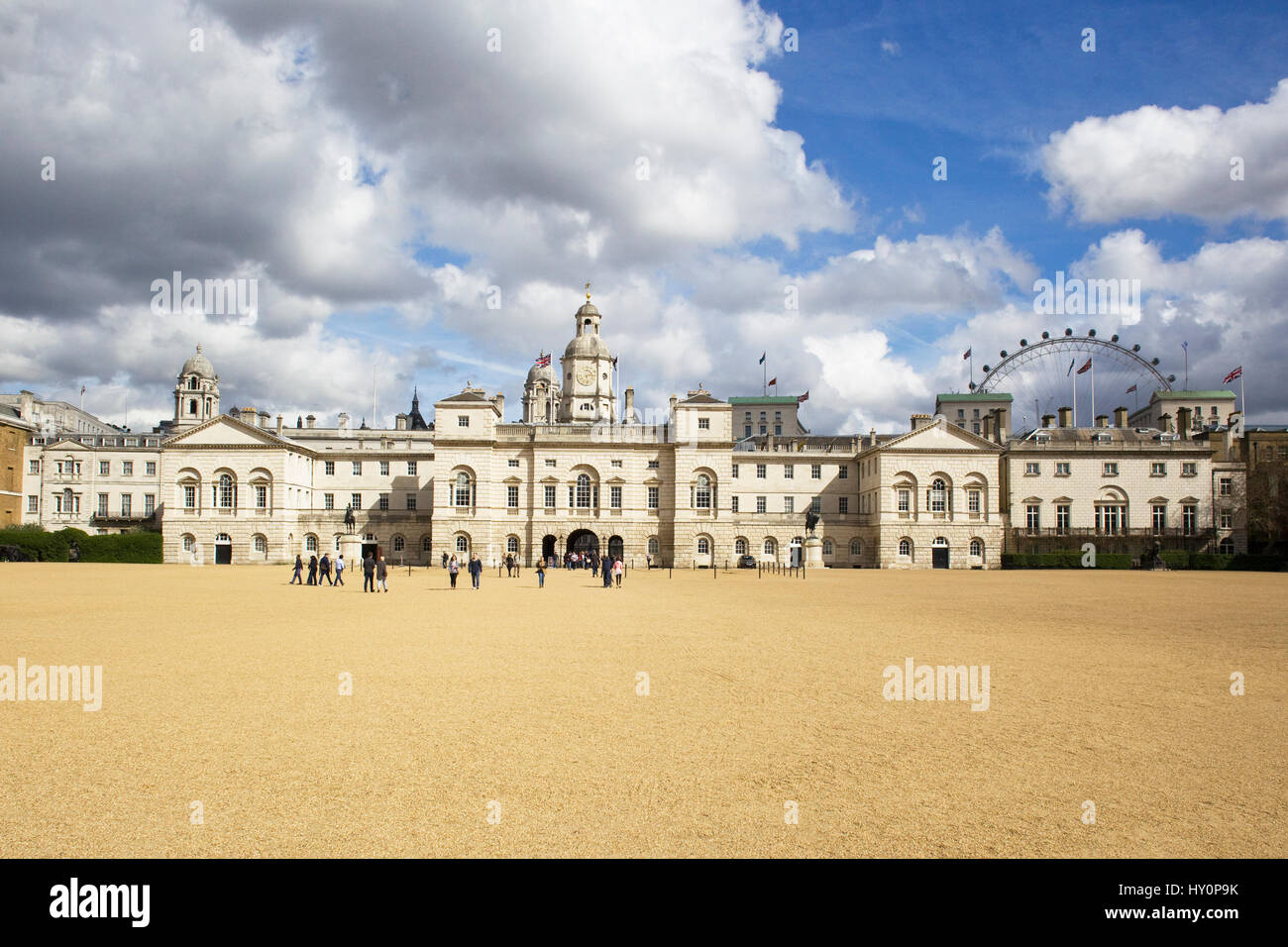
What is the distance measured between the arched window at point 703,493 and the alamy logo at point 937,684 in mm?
47773

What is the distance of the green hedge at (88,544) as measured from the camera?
61250mm

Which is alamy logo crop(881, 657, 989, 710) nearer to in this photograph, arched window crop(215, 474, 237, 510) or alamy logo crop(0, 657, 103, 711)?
alamy logo crop(0, 657, 103, 711)

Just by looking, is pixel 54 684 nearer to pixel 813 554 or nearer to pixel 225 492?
pixel 813 554

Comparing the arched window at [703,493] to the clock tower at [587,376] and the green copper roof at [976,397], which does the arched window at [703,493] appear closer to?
the clock tower at [587,376]

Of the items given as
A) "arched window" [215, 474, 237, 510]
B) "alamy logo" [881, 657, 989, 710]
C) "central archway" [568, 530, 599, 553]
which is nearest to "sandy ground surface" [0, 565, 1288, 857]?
"alamy logo" [881, 657, 989, 710]

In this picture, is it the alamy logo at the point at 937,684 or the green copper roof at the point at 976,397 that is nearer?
the alamy logo at the point at 937,684

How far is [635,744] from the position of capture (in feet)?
33.1

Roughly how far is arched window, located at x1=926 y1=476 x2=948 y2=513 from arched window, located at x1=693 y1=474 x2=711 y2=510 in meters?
17.9

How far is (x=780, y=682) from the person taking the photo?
14.0 meters

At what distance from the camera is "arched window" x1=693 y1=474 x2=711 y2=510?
2502 inches

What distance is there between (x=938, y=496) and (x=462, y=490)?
37.7m
